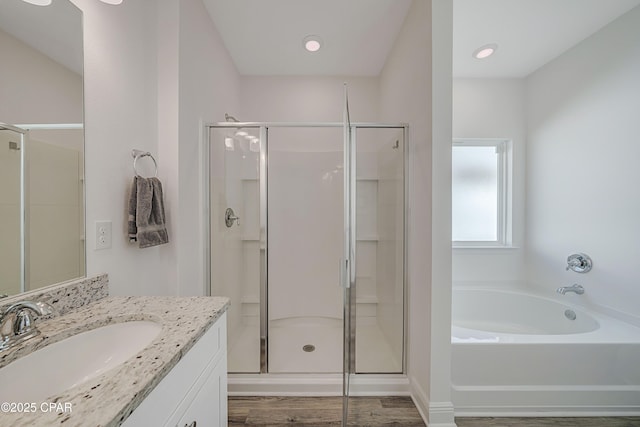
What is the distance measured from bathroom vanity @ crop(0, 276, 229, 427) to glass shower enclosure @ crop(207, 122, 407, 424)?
29.6 inches

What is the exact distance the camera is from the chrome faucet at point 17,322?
625 millimetres

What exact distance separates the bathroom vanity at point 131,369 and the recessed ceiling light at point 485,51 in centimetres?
258

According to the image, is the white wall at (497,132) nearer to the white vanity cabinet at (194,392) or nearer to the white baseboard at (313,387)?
the white baseboard at (313,387)

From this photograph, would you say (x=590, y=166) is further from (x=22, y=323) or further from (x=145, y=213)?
(x=22, y=323)

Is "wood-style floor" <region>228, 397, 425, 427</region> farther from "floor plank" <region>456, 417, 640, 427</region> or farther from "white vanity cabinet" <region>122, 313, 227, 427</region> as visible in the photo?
"white vanity cabinet" <region>122, 313, 227, 427</region>

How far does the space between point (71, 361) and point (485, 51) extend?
117 inches

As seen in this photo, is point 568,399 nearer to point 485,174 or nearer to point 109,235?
point 485,174

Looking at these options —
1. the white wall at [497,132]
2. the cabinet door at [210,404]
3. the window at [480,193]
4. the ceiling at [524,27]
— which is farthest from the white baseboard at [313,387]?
the ceiling at [524,27]

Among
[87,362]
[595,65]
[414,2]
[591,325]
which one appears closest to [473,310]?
[591,325]

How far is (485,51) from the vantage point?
195 cm

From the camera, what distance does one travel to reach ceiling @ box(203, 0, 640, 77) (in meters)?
1.60

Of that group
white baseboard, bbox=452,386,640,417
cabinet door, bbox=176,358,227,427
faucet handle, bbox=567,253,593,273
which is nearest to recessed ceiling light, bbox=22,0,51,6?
cabinet door, bbox=176,358,227,427

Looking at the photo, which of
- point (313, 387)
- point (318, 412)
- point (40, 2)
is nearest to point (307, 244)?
point (313, 387)

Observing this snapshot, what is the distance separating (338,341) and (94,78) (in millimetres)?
2266
